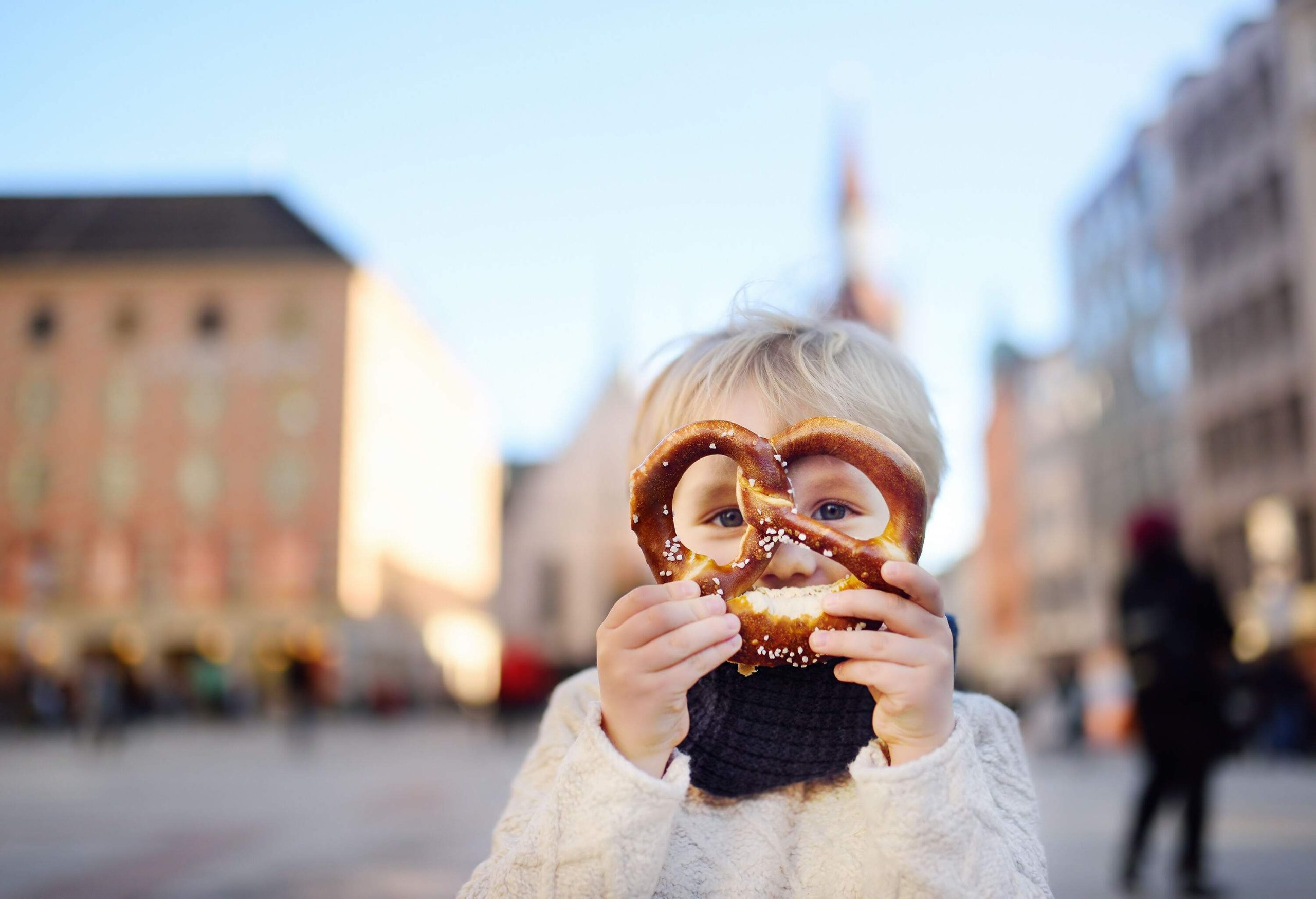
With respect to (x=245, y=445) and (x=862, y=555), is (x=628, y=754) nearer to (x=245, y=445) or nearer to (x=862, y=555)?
(x=862, y=555)

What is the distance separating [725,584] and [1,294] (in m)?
45.1

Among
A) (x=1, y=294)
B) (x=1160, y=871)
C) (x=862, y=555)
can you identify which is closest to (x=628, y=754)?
(x=862, y=555)

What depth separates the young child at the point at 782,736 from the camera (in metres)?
1.77

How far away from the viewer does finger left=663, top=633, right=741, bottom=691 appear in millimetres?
1757

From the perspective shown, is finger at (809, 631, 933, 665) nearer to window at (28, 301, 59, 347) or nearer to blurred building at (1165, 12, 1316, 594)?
blurred building at (1165, 12, 1316, 594)

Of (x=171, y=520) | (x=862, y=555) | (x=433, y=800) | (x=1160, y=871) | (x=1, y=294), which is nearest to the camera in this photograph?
(x=862, y=555)

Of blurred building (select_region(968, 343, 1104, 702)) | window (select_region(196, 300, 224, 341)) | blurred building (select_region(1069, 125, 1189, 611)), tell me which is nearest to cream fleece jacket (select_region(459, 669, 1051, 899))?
blurred building (select_region(1069, 125, 1189, 611))

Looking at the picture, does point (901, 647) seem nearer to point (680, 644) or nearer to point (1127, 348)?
point (680, 644)

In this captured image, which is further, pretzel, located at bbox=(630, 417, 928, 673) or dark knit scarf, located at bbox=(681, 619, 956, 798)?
dark knit scarf, located at bbox=(681, 619, 956, 798)

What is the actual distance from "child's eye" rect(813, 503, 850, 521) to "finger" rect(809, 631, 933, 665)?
1.05 ft

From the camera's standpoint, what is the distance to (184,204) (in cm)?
4659

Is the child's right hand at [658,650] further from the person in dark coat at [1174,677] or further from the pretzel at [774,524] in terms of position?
the person in dark coat at [1174,677]

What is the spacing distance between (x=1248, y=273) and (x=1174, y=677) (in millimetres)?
32176

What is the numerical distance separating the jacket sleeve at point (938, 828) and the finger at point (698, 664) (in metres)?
0.27
